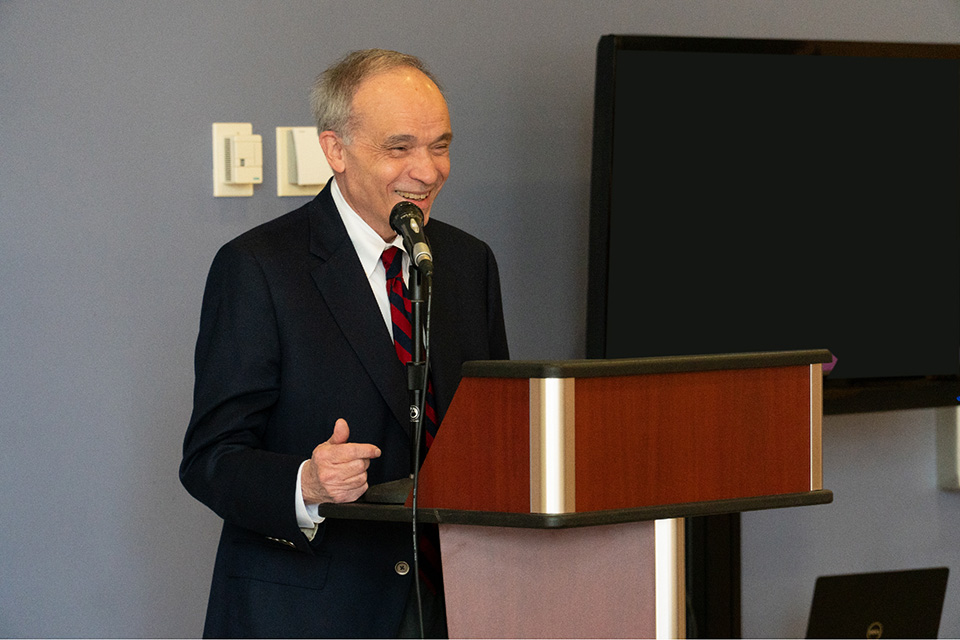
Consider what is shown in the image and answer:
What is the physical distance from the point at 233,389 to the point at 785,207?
1666mm

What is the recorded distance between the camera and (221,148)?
2.64 m

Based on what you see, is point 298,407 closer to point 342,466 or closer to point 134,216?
point 342,466

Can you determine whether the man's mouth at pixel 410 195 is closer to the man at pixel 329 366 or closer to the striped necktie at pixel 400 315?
the man at pixel 329 366

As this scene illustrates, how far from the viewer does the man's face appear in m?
1.88

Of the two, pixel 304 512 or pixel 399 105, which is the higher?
pixel 399 105

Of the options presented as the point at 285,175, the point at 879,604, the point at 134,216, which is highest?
the point at 285,175

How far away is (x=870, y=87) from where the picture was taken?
115 inches

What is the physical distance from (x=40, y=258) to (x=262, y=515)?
1186 millimetres

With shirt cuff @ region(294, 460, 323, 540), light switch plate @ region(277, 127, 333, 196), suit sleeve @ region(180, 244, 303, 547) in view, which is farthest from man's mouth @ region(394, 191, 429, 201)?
light switch plate @ region(277, 127, 333, 196)

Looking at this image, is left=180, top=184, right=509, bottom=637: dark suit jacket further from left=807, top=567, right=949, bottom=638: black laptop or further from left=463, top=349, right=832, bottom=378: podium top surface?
left=807, top=567, right=949, bottom=638: black laptop

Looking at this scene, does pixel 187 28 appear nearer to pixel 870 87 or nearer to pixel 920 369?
pixel 870 87

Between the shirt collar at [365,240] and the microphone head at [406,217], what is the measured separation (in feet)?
1.25

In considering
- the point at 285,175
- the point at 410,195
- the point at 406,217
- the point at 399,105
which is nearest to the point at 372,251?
the point at 410,195

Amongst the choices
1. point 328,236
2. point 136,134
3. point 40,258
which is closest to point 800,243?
point 328,236
